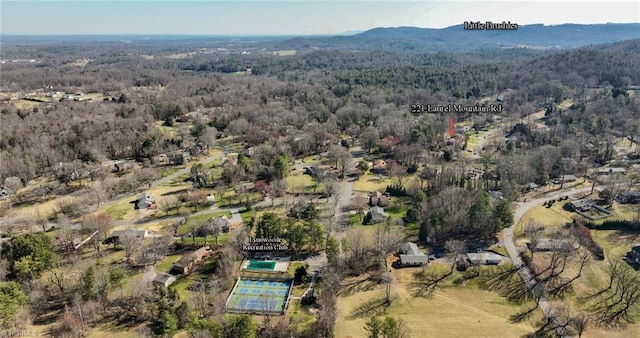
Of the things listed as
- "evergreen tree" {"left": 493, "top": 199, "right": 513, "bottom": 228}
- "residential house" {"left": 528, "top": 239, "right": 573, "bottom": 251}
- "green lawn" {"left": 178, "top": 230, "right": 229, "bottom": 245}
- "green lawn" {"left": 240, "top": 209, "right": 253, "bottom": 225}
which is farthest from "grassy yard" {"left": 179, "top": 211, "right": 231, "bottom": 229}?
"residential house" {"left": 528, "top": 239, "right": 573, "bottom": 251}

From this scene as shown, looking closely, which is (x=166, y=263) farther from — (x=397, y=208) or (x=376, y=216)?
(x=397, y=208)

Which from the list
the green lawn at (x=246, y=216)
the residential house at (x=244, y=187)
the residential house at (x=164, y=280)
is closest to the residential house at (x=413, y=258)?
the green lawn at (x=246, y=216)

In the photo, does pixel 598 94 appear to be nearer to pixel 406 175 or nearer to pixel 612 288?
pixel 406 175

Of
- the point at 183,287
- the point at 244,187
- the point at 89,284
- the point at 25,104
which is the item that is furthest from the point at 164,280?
the point at 25,104

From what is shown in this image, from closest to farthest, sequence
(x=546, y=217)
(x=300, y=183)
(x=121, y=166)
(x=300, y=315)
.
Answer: (x=300, y=315)
(x=546, y=217)
(x=300, y=183)
(x=121, y=166)

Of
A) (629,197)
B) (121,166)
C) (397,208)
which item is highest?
(121,166)

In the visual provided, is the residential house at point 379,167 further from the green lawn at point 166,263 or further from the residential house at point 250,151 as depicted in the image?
the green lawn at point 166,263

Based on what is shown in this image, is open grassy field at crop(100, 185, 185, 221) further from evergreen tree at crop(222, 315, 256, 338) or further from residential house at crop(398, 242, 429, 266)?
residential house at crop(398, 242, 429, 266)
